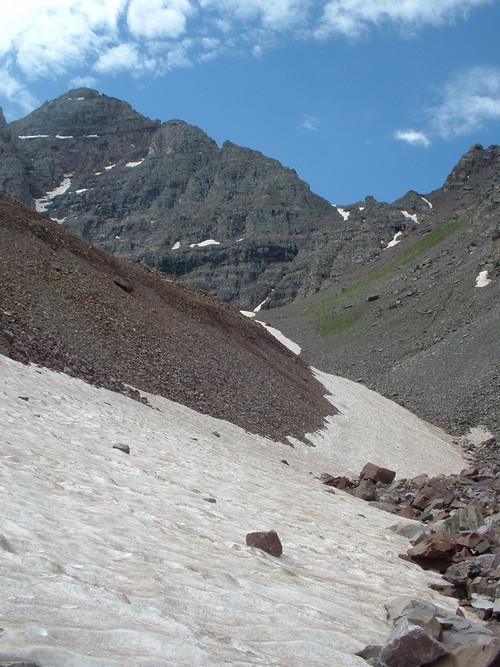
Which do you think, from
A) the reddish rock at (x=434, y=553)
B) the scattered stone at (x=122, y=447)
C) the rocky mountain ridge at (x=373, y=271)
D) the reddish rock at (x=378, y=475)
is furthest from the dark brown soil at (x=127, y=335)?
the rocky mountain ridge at (x=373, y=271)

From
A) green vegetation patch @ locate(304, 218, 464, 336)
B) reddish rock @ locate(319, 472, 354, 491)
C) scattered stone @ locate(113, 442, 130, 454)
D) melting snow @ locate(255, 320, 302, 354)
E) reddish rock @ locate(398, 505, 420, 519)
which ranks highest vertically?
green vegetation patch @ locate(304, 218, 464, 336)

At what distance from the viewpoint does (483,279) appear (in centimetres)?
7962

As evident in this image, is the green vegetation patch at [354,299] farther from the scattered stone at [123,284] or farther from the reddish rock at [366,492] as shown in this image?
the reddish rock at [366,492]

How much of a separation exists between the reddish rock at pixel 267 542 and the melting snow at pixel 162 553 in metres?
0.20

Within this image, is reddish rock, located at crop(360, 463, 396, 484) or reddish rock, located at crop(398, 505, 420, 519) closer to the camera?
reddish rock, located at crop(398, 505, 420, 519)

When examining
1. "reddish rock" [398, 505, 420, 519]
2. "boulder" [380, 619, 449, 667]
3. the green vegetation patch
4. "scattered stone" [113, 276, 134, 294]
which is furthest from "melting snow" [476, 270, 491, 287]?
"boulder" [380, 619, 449, 667]

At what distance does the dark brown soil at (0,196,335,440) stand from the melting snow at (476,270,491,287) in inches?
1889

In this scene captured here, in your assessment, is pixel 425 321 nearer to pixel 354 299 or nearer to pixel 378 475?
pixel 354 299

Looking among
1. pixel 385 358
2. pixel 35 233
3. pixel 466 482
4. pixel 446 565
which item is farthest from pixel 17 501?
pixel 385 358

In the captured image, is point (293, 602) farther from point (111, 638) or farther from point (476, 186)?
point (476, 186)

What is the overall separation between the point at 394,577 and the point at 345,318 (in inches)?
3765

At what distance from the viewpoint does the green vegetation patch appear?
10300 cm

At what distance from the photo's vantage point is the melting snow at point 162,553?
504 centimetres

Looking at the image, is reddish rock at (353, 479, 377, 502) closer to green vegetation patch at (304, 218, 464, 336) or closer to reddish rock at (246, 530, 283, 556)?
reddish rock at (246, 530, 283, 556)
